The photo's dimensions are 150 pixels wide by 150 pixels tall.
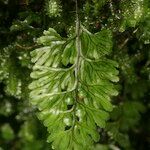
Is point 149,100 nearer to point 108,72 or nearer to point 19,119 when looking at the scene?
point 19,119

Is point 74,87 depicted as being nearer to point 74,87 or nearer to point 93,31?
point 74,87

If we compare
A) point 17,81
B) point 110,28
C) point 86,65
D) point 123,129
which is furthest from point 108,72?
point 123,129

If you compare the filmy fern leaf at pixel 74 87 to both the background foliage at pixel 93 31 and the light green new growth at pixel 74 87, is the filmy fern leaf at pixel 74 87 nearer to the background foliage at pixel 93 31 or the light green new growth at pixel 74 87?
the light green new growth at pixel 74 87

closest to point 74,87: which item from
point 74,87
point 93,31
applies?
point 74,87

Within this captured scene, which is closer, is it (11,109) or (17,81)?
(17,81)

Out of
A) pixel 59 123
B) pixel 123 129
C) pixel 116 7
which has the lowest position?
pixel 123 129

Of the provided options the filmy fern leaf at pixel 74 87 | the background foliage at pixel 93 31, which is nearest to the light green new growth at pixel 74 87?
the filmy fern leaf at pixel 74 87
